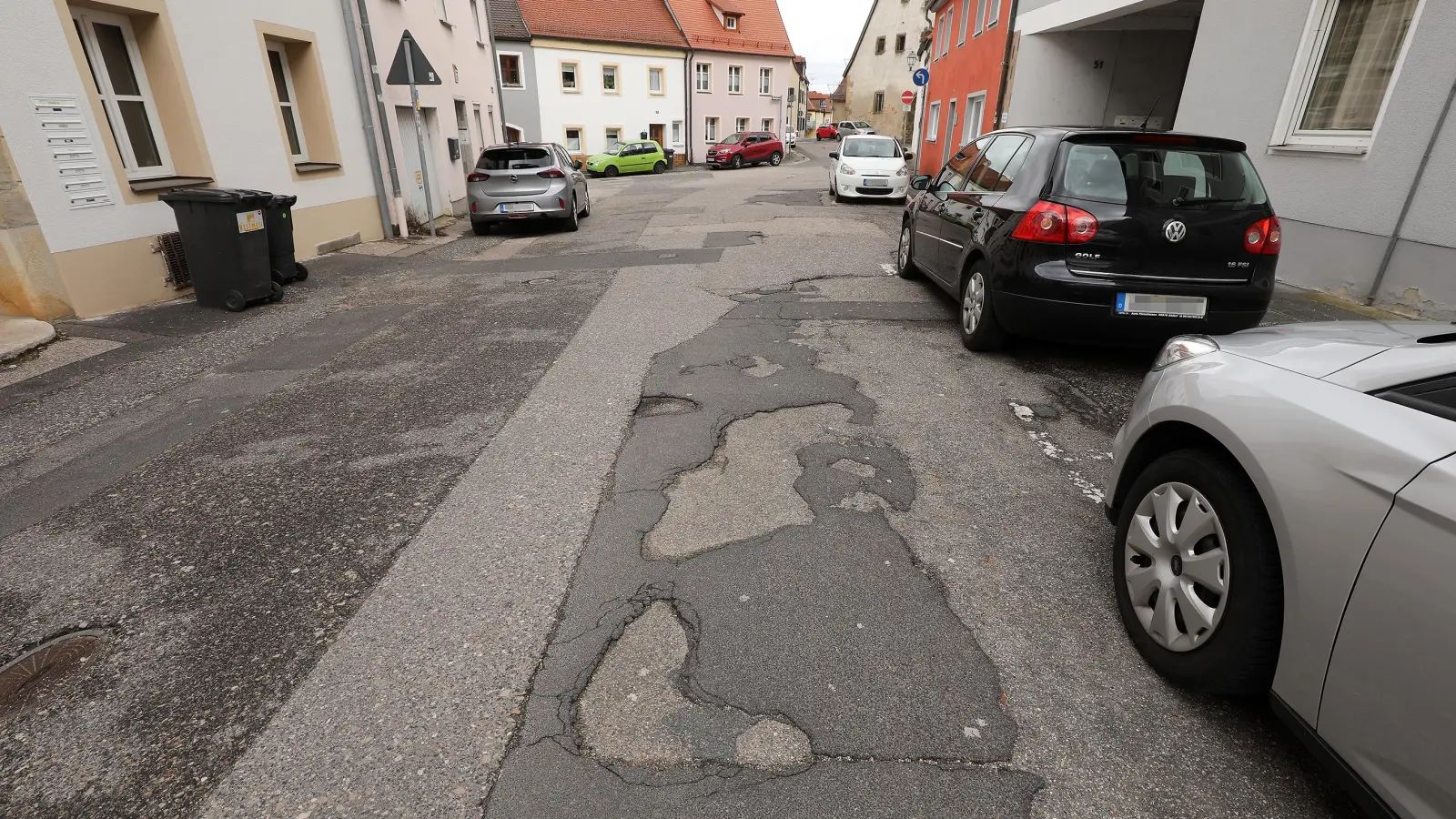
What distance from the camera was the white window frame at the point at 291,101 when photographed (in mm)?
10489

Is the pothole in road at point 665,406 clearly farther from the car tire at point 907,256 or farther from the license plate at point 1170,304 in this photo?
the car tire at point 907,256

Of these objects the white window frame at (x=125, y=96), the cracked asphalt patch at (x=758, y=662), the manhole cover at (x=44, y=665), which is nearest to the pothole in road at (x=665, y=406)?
the cracked asphalt patch at (x=758, y=662)

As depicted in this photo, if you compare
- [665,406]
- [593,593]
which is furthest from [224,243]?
[593,593]

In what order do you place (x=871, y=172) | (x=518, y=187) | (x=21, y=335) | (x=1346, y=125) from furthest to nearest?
(x=871, y=172) → (x=518, y=187) → (x=1346, y=125) → (x=21, y=335)

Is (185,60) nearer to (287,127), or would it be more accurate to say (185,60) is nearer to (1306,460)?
(287,127)

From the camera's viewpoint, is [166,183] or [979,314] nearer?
[979,314]

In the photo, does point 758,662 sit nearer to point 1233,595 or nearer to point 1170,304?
point 1233,595

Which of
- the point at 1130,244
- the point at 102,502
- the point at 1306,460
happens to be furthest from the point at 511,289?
the point at 1306,460

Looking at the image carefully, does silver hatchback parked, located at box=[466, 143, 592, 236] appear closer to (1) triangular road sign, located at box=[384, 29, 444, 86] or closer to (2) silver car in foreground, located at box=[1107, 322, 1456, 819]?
(1) triangular road sign, located at box=[384, 29, 444, 86]

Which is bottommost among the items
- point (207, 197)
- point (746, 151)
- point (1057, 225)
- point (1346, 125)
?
point (746, 151)

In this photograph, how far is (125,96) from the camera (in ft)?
26.0

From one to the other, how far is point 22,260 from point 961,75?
73.4 ft

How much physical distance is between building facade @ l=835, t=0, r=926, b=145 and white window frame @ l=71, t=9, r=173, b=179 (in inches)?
1780

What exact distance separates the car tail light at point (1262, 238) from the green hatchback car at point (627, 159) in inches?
1250
